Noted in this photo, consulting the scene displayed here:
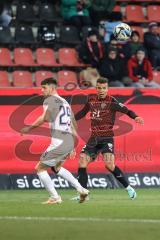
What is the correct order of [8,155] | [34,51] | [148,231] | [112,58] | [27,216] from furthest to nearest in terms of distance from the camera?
[34,51] < [112,58] < [8,155] < [27,216] < [148,231]

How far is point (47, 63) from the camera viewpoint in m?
21.0

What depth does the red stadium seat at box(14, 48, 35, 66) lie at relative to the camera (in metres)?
20.7

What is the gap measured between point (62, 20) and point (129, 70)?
285 cm

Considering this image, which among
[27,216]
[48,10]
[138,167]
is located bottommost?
[138,167]

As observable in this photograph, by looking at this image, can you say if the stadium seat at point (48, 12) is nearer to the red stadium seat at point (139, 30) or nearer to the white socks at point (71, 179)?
the red stadium seat at point (139, 30)

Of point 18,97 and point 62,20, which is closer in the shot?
point 18,97

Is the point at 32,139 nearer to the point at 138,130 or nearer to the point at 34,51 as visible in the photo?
the point at 138,130

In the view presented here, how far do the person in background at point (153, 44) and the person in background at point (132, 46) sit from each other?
0.81 feet

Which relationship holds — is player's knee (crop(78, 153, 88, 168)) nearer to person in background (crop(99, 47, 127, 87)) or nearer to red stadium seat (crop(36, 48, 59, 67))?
person in background (crop(99, 47, 127, 87))

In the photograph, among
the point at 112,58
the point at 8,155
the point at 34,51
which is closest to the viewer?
the point at 8,155

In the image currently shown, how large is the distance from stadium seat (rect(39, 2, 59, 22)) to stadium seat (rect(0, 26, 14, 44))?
1170 mm

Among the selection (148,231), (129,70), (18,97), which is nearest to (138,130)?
(18,97)

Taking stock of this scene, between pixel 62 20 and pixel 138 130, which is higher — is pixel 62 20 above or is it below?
above

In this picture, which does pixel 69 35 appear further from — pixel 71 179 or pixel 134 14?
pixel 71 179
